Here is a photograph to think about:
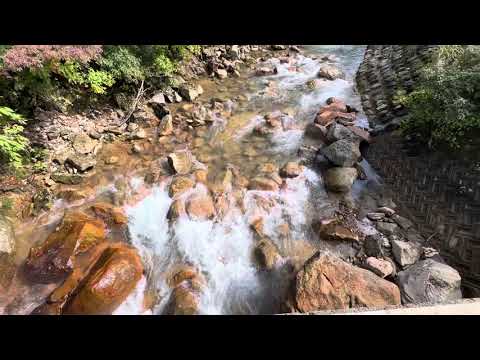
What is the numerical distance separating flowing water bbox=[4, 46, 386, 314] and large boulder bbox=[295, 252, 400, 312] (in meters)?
0.60

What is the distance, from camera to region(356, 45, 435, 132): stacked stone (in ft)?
22.8

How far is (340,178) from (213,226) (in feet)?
9.35

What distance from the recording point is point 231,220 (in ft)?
17.6

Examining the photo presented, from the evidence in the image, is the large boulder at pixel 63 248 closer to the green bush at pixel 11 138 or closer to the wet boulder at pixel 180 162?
the green bush at pixel 11 138

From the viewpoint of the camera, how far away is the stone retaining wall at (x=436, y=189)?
13.2 feet

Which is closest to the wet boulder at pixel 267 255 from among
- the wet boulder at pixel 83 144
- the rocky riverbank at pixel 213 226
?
the rocky riverbank at pixel 213 226

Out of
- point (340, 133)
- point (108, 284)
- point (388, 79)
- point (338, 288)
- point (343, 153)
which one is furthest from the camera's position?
point (388, 79)

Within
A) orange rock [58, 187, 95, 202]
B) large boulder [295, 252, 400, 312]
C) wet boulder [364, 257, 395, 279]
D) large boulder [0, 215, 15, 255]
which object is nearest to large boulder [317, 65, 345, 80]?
wet boulder [364, 257, 395, 279]

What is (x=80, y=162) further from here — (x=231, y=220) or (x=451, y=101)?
(x=451, y=101)

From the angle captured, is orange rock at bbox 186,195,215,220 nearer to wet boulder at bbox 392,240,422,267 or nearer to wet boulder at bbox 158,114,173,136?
wet boulder at bbox 158,114,173,136

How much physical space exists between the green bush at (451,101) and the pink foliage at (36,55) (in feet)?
21.9

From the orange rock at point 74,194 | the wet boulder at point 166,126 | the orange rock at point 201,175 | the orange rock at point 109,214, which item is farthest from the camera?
the wet boulder at point 166,126

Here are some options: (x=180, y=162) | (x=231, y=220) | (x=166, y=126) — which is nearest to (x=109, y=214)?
(x=180, y=162)

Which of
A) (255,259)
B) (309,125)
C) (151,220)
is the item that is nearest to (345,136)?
(309,125)
